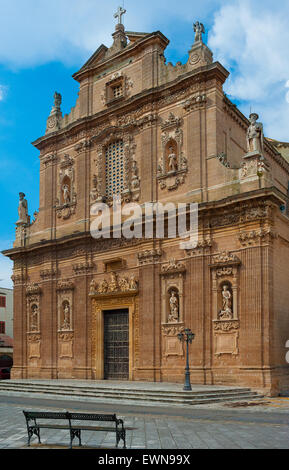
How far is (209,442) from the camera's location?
451 inches

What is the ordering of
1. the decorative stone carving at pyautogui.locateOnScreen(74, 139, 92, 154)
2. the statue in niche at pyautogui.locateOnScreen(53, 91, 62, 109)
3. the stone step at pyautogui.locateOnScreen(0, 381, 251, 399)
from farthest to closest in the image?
the statue in niche at pyautogui.locateOnScreen(53, 91, 62, 109) < the decorative stone carving at pyautogui.locateOnScreen(74, 139, 92, 154) < the stone step at pyautogui.locateOnScreen(0, 381, 251, 399)

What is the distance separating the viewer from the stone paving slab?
11.2 metres

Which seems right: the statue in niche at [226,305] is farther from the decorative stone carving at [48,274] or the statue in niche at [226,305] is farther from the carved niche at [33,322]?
the carved niche at [33,322]

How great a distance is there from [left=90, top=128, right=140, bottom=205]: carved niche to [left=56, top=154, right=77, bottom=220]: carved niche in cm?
192

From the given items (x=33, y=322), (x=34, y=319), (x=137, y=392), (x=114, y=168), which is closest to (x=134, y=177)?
(x=114, y=168)

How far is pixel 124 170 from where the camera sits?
98.8 ft

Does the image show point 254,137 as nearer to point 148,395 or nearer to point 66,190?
point 148,395

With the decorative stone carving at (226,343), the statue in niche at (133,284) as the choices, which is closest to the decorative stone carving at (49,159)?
the statue in niche at (133,284)

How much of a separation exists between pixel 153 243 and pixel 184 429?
14.7 metres

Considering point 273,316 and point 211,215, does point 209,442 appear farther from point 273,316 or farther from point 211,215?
point 211,215

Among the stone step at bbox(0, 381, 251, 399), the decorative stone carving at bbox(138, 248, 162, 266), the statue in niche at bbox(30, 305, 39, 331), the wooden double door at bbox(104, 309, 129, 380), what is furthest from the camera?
the statue in niche at bbox(30, 305, 39, 331)

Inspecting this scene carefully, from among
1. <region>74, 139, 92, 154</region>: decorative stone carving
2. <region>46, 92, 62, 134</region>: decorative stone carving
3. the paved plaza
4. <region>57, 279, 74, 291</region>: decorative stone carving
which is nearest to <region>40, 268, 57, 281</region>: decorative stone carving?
<region>57, 279, 74, 291</region>: decorative stone carving

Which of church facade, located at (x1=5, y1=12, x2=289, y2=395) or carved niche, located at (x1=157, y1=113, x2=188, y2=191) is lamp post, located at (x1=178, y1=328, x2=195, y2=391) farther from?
carved niche, located at (x1=157, y1=113, x2=188, y2=191)

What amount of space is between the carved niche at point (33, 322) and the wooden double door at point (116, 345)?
5948 millimetres
